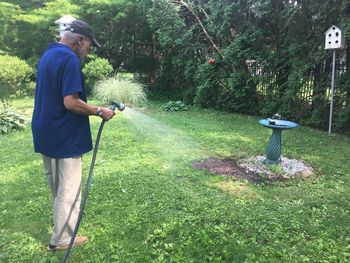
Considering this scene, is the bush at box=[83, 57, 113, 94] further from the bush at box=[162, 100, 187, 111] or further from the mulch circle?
the mulch circle

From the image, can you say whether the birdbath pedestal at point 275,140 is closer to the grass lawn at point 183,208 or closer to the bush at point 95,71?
the grass lawn at point 183,208

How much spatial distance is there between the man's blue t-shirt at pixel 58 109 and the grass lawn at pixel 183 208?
0.91 metres

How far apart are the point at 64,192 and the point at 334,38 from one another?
5.76 meters

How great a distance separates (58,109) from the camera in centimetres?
284

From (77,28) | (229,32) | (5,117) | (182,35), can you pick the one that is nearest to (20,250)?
(77,28)

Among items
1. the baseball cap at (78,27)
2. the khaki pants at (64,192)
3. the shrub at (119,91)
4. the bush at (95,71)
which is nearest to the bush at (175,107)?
the shrub at (119,91)

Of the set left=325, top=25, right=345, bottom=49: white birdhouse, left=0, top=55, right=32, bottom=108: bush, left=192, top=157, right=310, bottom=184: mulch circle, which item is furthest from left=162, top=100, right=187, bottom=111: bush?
left=192, top=157, right=310, bottom=184: mulch circle

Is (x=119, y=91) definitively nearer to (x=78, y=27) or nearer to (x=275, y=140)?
(x=275, y=140)

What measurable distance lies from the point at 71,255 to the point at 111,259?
1.14ft

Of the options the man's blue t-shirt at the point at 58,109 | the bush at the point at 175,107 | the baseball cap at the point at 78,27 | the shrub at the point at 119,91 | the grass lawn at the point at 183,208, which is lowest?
the grass lawn at the point at 183,208

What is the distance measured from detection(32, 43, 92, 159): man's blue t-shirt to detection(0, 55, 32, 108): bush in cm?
682

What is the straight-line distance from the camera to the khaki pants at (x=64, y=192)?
2977 mm

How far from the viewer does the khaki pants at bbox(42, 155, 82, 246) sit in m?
2.98

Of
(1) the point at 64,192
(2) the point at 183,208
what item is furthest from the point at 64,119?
(2) the point at 183,208
